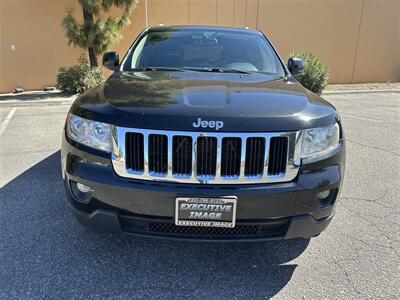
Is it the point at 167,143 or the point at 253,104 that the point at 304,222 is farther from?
the point at 167,143

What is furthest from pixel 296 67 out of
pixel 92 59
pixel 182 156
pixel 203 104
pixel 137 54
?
pixel 92 59

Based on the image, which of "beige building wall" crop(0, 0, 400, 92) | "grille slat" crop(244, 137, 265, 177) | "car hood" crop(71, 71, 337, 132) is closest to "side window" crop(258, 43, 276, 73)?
"car hood" crop(71, 71, 337, 132)

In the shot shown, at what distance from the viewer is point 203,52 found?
3.78m

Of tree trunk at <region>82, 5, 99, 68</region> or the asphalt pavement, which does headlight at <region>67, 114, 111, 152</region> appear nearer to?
the asphalt pavement

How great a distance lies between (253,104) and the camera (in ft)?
8.01

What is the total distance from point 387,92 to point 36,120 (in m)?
9.89

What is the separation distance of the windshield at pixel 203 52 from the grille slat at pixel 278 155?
55.4 inches

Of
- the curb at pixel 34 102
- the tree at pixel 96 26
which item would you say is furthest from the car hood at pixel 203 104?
the tree at pixel 96 26

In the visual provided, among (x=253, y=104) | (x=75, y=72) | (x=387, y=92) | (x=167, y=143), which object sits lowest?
(x=387, y=92)

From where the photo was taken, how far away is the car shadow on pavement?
238 cm

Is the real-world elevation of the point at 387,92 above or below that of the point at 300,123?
below

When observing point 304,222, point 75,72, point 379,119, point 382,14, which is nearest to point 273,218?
point 304,222

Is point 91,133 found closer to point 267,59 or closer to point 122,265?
point 122,265

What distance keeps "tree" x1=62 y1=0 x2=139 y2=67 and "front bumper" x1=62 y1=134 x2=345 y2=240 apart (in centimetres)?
713
